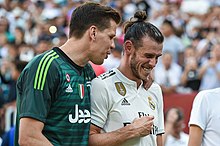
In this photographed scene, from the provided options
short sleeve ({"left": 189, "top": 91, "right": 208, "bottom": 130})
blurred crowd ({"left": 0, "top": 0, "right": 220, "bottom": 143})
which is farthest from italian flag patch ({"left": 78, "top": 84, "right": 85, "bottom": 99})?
blurred crowd ({"left": 0, "top": 0, "right": 220, "bottom": 143})

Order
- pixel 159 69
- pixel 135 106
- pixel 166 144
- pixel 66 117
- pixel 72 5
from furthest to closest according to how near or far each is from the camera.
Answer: pixel 72 5 < pixel 159 69 < pixel 166 144 < pixel 135 106 < pixel 66 117

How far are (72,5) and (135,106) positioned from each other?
1311 centimetres

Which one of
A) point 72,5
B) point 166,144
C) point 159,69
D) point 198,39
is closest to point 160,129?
point 166,144

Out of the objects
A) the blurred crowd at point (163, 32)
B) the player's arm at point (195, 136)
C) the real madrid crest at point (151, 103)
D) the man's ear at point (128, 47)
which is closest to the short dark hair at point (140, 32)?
the man's ear at point (128, 47)

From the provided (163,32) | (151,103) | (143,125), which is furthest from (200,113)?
(163,32)

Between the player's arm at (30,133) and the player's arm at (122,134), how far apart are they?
0.49m

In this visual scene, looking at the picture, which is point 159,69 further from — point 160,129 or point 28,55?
point 160,129

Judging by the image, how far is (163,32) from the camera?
14852 mm

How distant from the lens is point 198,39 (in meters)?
15.8

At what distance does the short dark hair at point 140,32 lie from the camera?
5.37 meters

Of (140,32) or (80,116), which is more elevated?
(140,32)

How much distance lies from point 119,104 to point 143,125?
27 centimetres

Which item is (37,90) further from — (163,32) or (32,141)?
(163,32)

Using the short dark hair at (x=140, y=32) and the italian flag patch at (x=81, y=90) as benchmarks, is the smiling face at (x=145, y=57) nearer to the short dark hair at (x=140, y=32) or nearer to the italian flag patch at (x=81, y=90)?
the short dark hair at (x=140, y=32)
